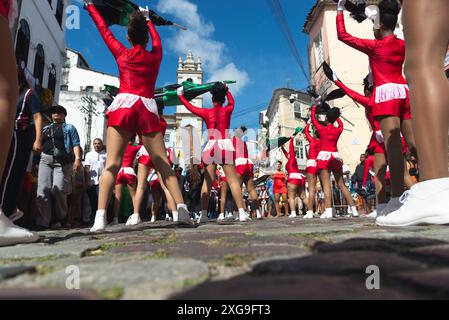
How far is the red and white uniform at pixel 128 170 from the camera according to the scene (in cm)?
690

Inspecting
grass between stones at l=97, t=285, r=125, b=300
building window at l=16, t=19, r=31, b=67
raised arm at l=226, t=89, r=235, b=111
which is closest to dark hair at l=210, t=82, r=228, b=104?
raised arm at l=226, t=89, r=235, b=111

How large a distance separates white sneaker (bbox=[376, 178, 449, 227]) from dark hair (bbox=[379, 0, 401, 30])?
2661 mm

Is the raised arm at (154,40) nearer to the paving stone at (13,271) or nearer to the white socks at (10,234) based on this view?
the white socks at (10,234)

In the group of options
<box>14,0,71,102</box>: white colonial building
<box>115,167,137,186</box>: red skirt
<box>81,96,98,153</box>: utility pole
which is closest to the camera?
<box>115,167,137,186</box>: red skirt

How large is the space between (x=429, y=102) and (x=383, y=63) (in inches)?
82.5

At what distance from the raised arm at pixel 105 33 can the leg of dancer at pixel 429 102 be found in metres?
2.84

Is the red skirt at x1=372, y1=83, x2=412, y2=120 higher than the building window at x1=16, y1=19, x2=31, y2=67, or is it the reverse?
the building window at x1=16, y1=19, x2=31, y2=67

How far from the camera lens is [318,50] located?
26.1 metres

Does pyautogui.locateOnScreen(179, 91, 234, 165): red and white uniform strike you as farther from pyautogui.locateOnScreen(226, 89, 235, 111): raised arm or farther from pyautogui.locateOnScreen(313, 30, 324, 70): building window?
pyautogui.locateOnScreen(313, 30, 324, 70): building window

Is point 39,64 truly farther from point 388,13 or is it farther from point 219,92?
point 388,13

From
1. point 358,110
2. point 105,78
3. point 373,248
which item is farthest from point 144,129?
point 105,78

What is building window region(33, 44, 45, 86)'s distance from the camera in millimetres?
13853

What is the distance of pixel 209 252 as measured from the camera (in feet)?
5.00
